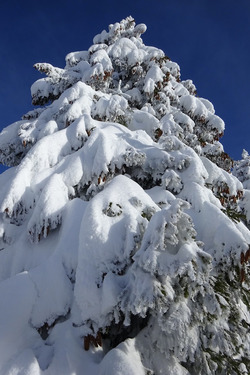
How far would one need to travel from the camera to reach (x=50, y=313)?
4.37m

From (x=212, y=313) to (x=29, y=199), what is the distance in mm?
4409

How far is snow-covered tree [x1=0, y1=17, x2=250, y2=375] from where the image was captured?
3760 mm

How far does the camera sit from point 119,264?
4.38 m

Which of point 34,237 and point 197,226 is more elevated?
point 197,226

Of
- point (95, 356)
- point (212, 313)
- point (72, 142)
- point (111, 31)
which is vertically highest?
point (111, 31)

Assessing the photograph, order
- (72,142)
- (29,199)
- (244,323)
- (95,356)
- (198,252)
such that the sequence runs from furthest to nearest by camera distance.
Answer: (72,142) → (29,199) → (244,323) → (95,356) → (198,252)

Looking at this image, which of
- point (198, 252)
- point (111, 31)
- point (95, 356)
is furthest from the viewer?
point (111, 31)

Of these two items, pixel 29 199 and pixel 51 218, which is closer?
pixel 51 218

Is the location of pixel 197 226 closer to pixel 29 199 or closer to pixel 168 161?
pixel 168 161

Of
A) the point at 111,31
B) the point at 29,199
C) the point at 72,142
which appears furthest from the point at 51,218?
the point at 111,31

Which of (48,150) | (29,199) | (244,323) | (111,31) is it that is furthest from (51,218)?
(111,31)

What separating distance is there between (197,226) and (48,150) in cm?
425

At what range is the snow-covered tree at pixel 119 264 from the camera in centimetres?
376

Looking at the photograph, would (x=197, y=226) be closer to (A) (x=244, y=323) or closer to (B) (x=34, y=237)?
(A) (x=244, y=323)
